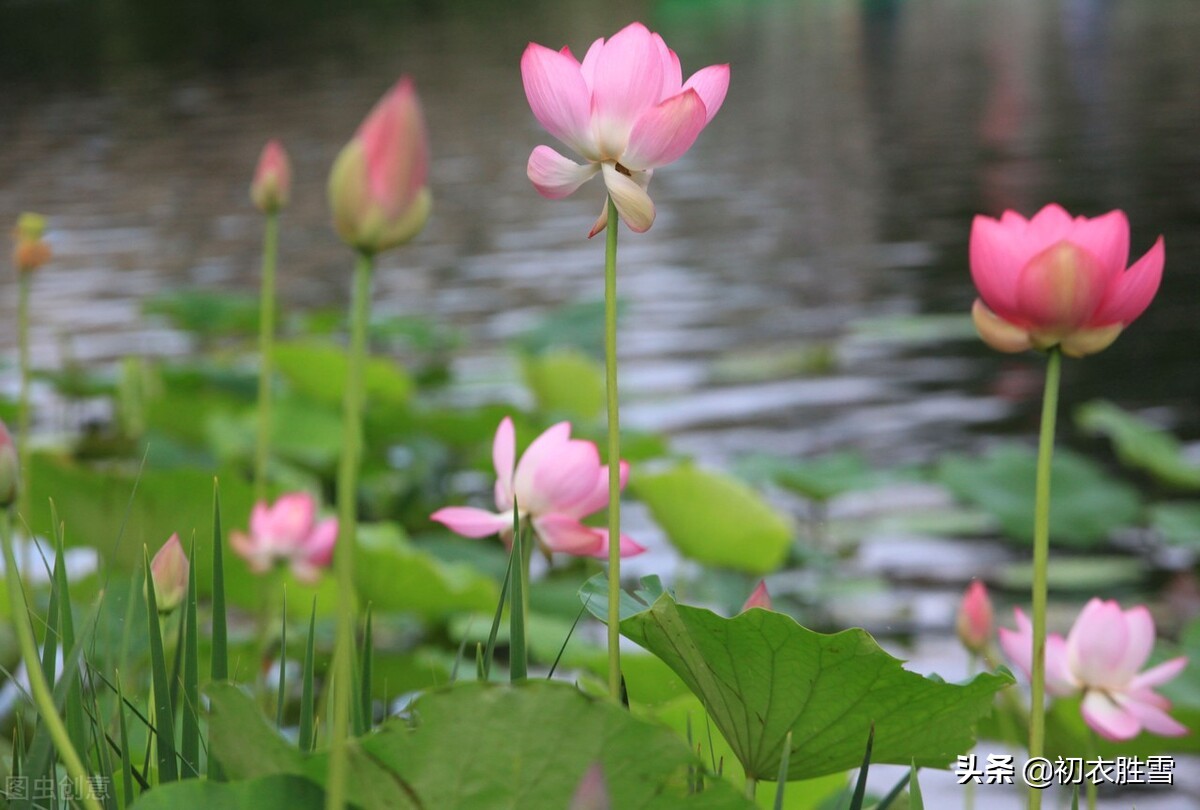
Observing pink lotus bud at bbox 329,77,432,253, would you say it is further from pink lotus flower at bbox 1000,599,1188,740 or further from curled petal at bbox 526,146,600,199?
pink lotus flower at bbox 1000,599,1188,740

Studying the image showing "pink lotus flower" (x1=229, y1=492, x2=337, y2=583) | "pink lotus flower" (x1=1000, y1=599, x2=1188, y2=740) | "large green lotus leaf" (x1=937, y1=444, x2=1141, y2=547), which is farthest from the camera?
"large green lotus leaf" (x1=937, y1=444, x2=1141, y2=547)

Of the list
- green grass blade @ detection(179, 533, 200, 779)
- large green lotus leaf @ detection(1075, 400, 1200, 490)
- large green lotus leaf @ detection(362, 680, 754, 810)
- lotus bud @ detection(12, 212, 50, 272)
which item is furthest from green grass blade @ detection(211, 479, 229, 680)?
large green lotus leaf @ detection(1075, 400, 1200, 490)

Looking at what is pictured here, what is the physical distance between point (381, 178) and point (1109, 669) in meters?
0.61

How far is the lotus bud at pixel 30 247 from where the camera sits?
1128 mm

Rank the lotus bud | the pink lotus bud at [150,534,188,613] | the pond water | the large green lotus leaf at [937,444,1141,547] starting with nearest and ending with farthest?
1. the pink lotus bud at [150,534,188,613]
2. the lotus bud
3. the large green lotus leaf at [937,444,1141,547]
4. the pond water

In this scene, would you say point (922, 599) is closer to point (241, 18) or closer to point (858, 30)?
point (858, 30)

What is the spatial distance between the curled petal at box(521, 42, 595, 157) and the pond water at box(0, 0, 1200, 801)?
1945mm

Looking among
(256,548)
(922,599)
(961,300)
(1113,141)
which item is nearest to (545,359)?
(922,599)

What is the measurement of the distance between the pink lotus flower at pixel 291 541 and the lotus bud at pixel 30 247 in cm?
29

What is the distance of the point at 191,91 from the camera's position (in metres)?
14.3

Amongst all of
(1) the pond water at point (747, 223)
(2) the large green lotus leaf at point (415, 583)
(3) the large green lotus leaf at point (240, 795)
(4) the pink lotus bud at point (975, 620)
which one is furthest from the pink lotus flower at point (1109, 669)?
(1) the pond water at point (747, 223)

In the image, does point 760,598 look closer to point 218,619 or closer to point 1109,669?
point 218,619

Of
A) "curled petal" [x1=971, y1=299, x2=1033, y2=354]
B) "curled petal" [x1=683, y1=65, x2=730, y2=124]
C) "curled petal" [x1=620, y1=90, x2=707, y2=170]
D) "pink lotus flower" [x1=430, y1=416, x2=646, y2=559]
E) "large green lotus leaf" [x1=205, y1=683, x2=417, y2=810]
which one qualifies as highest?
"curled petal" [x1=683, y1=65, x2=730, y2=124]

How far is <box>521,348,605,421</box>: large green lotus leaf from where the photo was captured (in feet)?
8.34
